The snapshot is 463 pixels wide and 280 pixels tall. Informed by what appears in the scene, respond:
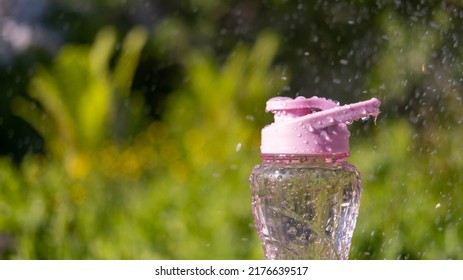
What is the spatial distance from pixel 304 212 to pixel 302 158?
6.3 inches

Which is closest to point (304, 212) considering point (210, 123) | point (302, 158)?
point (302, 158)

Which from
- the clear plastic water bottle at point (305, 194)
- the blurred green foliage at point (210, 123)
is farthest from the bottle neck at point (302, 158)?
the blurred green foliage at point (210, 123)

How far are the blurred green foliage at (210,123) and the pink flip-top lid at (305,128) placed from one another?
907 mm

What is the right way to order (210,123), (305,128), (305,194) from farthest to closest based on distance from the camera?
1. (210,123)
2. (305,194)
3. (305,128)

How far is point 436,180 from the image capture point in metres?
2.43

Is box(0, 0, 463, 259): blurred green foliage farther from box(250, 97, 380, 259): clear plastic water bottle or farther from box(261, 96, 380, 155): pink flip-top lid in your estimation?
box(261, 96, 380, 155): pink flip-top lid

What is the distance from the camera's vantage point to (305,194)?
123 centimetres

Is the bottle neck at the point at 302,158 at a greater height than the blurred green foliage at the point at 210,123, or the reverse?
the blurred green foliage at the point at 210,123

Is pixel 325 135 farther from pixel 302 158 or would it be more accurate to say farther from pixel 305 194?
pixel 305 194

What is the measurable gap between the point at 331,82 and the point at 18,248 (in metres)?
1.60

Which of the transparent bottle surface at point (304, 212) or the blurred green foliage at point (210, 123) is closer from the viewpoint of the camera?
the transparent bottle surface at point (304, 212)

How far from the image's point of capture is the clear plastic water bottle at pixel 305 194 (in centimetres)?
107

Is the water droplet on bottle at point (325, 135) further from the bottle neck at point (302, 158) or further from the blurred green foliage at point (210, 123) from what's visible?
the blurred green foliage at point (210, 123)
